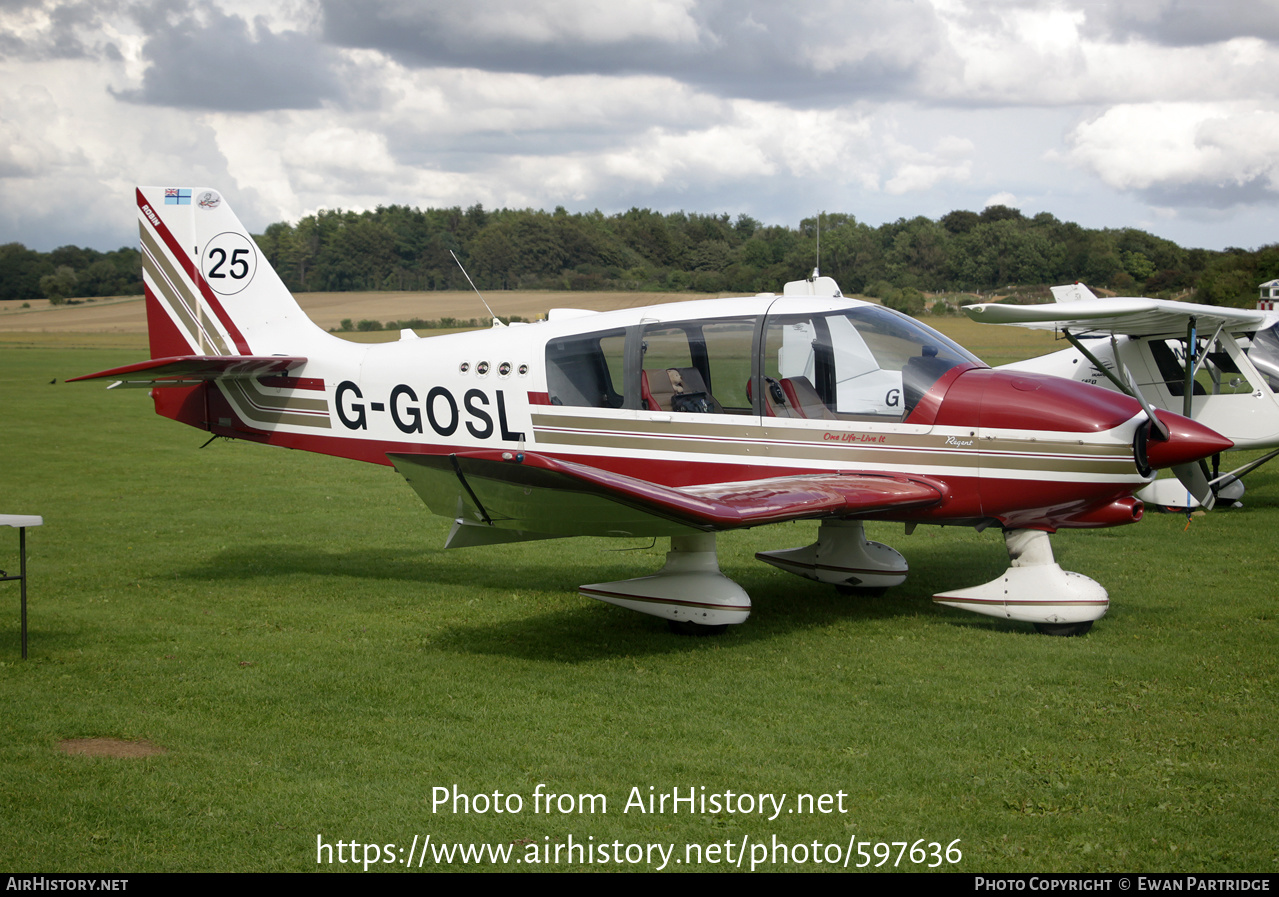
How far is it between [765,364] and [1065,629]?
2856 mm

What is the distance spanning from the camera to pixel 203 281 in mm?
9383

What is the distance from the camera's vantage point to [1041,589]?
6.77 metres

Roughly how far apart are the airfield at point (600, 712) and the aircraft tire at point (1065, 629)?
11 centimetres

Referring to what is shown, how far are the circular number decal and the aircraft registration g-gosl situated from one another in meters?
1.00

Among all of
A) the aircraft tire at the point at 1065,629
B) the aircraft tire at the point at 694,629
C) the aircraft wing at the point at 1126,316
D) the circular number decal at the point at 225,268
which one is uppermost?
the circular number decal at the point at 225,268

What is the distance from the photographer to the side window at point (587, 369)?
25.1ft

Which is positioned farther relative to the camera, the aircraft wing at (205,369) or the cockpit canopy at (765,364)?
the aircraft wing at (205,369)

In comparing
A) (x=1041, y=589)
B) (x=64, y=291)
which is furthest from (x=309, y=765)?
(x=64, y=291)

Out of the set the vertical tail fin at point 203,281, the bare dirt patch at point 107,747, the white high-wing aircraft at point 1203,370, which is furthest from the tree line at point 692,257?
the bare dirt patch at point 107,747

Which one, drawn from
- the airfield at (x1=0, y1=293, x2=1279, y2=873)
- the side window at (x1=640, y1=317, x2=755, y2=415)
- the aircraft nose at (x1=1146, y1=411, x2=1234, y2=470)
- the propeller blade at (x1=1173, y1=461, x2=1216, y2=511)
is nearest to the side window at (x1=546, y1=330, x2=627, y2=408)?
the side window at (x1=640, y1=317, x2=755, y2=415)

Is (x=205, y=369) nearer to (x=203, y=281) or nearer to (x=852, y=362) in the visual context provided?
(x=203, y=281)

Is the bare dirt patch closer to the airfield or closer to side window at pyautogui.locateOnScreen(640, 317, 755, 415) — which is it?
the airfield

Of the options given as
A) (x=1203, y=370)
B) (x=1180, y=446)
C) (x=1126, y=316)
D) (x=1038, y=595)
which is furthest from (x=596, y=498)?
(x=1203, y=370)

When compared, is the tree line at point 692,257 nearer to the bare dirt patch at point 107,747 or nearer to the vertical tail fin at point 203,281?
the vertical tail fin at point 203,281
